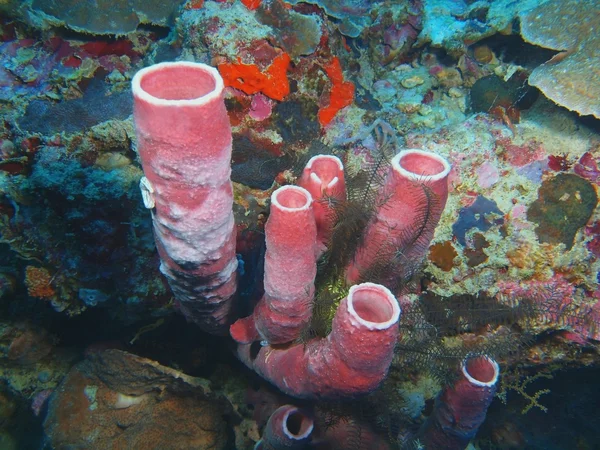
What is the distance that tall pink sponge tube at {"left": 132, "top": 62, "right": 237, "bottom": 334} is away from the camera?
135cm

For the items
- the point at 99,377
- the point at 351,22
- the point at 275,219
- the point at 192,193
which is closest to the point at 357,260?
the point at 275,219

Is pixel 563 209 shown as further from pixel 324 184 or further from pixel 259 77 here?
pixel 259 77

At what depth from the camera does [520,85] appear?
3.88 meters

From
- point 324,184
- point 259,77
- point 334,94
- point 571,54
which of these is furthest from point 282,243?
point 571,54

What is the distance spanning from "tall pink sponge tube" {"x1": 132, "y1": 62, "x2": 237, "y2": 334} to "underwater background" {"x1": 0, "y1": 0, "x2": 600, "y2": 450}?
1 centimetres

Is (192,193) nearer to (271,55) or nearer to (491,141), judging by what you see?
(271,55)

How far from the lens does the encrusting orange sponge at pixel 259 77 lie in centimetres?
351

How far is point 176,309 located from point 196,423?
3.52 feet

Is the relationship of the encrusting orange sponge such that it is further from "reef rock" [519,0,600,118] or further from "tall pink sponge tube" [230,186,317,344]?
"reef rock" [519,0,600,118]

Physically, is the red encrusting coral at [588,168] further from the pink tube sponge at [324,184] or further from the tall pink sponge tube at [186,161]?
the tall pink sponge tube at [186,161]

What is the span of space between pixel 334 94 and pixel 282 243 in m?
2.78

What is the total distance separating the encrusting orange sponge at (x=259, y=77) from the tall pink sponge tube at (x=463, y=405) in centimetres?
294

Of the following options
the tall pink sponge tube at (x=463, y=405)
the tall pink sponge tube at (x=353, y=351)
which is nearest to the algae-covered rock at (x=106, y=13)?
the tall pink sponge tube at (x=353, y=351)

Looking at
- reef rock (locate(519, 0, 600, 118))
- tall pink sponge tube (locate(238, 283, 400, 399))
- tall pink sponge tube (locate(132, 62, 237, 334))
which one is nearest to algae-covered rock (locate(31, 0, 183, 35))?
tall pink sponge tube (locate(132, 62, 237, 334))
